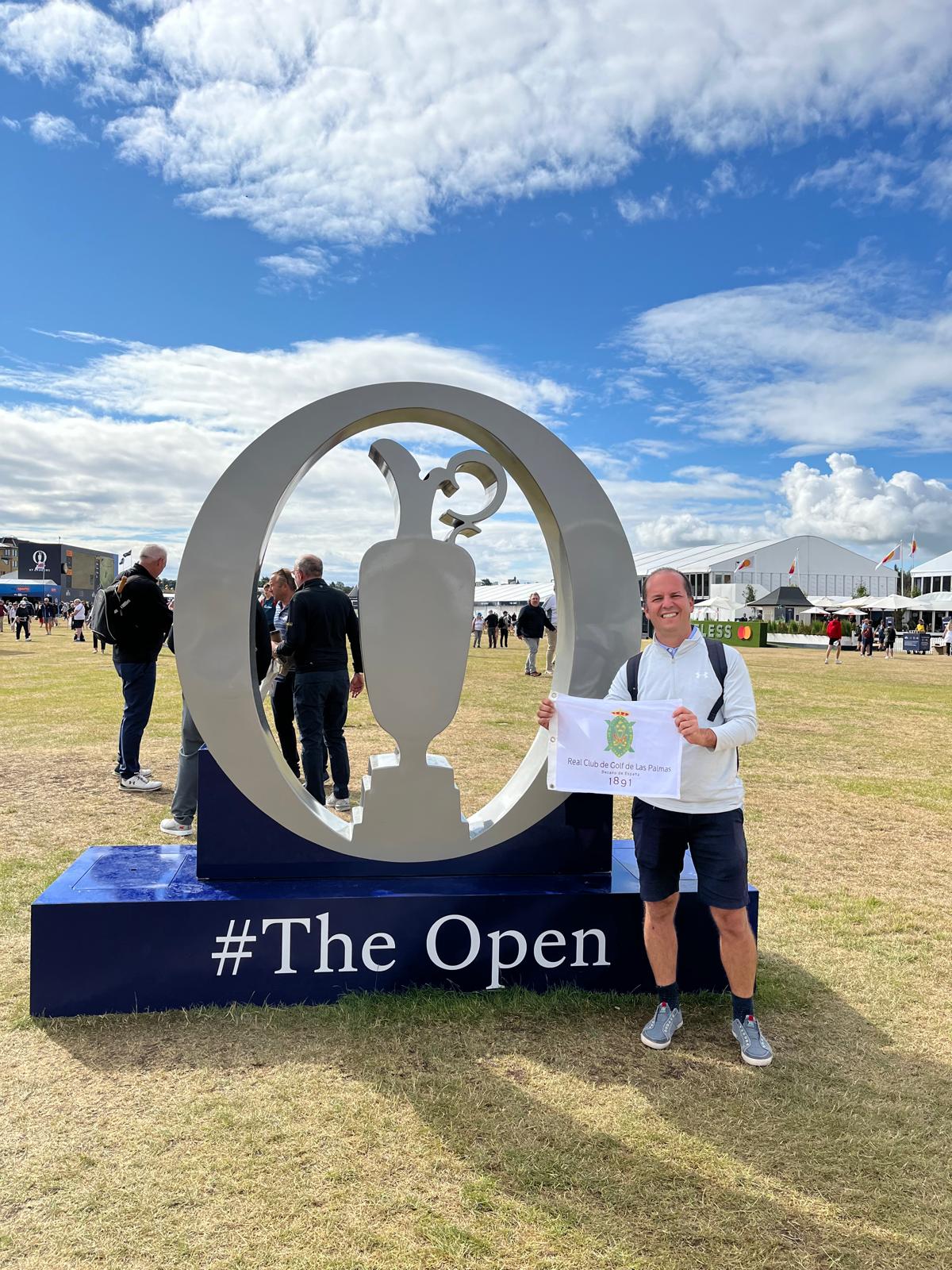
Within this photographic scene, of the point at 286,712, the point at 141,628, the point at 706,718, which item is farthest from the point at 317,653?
the point at 706,718

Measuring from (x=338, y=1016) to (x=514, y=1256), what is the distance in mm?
1395

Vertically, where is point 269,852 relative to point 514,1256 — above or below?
above

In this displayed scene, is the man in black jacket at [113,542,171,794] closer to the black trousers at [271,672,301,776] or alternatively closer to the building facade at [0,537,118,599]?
the black trousers at [271,672,301,776]

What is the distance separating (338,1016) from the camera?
11.6 feet

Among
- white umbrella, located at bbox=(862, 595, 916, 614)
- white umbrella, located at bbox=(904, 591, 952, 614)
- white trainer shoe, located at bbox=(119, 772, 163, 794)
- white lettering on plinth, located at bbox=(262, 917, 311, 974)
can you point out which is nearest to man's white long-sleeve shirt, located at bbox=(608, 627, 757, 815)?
white lettering on plinth, located at bbox=(262, 917, 311, 974)

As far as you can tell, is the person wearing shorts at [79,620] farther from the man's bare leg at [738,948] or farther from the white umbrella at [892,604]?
the white umbrella at [892,604]

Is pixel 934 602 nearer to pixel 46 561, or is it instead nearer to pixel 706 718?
pixel 706 718

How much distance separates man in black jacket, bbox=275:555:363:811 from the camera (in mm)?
6160

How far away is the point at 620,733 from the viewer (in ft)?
10.7

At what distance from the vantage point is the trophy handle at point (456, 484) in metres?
3.91

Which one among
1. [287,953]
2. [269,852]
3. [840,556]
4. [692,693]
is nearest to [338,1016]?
[287,953]

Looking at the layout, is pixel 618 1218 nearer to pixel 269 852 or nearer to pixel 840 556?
pixel 269 852

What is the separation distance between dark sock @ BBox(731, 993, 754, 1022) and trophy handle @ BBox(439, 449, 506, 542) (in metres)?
2.21

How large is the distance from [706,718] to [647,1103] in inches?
52.8
